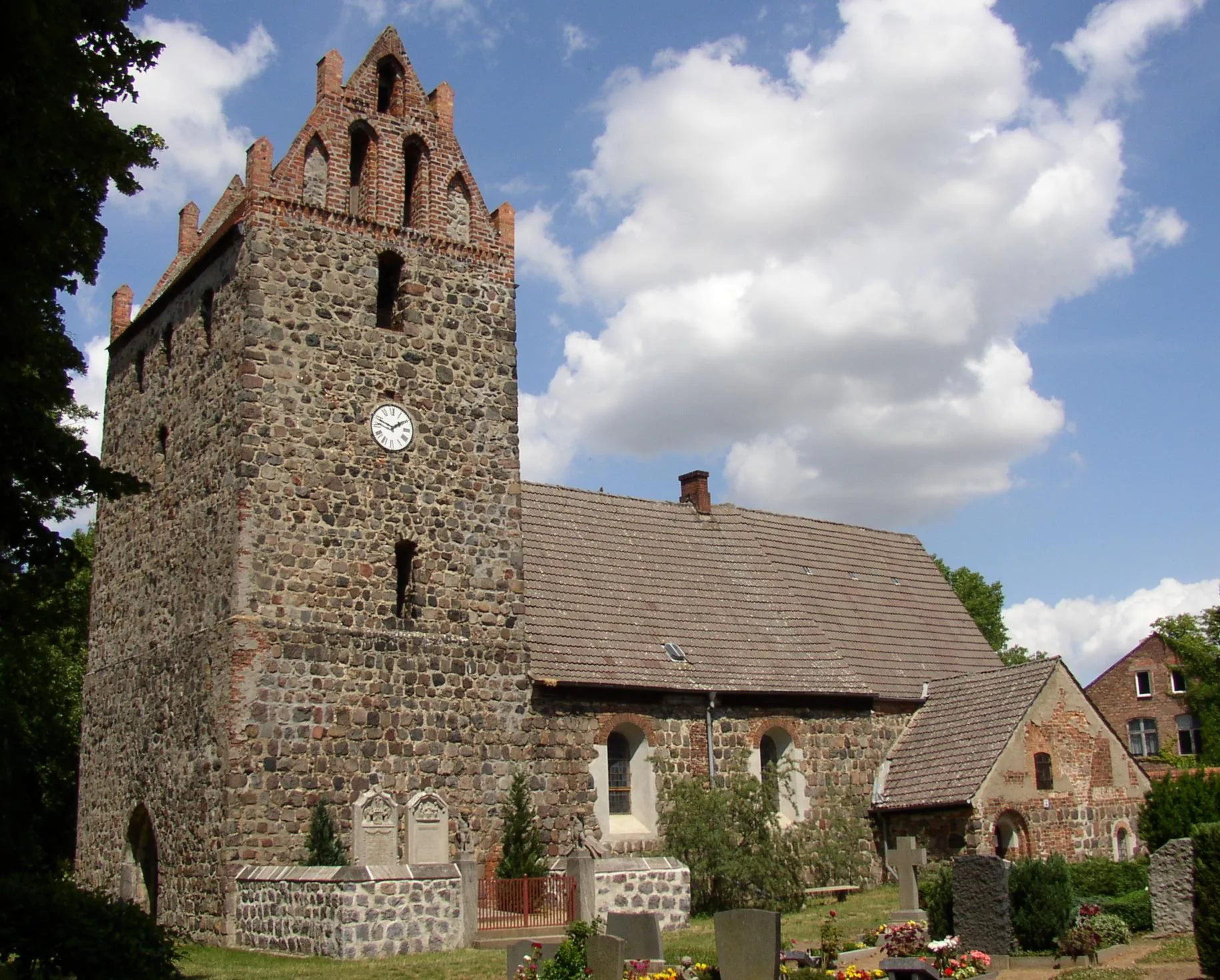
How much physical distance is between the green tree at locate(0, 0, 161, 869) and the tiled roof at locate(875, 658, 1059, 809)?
17.7m

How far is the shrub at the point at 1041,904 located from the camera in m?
16.3

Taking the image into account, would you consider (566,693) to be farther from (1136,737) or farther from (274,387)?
(1136,737)

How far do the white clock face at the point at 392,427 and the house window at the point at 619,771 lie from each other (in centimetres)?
679

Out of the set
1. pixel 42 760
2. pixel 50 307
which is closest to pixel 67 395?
pixel 50 307

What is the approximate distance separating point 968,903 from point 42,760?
23.3 meters

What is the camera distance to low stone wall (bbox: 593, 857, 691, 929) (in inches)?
766

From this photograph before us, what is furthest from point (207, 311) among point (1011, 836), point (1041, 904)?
point (1011, 836)

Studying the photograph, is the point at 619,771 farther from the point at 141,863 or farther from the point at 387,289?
the point at 387,289

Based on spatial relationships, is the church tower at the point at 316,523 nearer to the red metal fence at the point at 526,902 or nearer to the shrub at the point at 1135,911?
the red metal fence at the point at 526,902

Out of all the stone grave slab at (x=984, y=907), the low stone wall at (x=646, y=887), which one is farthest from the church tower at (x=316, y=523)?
the stone grave slab at (x=984, y=907)

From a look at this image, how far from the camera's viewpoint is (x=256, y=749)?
64.3ft

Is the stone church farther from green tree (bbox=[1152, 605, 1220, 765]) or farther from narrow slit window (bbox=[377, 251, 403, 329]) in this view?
green tree (bbox=[1152, 605, 1220, 765])

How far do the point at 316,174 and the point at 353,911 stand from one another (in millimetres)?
12538

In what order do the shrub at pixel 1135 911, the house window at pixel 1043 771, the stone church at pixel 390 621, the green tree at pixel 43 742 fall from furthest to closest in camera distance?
the house window at pixel 1043 771, the green tree at pixel 43 742, the stone church at pixel 390 621, the shrub at pixel 1135 911
